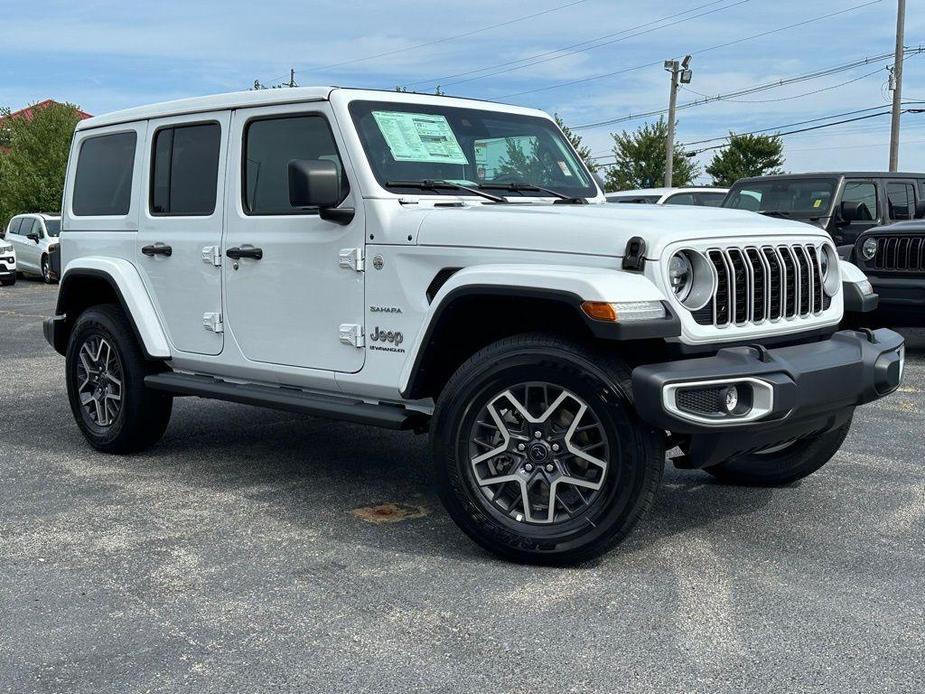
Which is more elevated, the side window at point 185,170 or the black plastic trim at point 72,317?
the side window at point 185,170

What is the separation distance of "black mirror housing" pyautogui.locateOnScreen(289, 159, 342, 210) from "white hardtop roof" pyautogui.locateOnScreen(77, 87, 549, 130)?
1.95 feet

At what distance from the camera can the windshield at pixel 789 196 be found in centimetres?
1202

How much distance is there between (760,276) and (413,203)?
1.55m

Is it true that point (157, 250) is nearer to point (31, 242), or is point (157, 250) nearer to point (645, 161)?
point (31, 242)

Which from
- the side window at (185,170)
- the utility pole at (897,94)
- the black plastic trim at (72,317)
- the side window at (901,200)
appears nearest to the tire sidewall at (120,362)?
the black plastic trim at (72,317)

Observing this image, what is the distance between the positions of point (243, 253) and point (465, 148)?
121cm

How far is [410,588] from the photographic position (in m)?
4.07

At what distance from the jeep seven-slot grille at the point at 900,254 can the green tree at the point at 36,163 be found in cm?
4246

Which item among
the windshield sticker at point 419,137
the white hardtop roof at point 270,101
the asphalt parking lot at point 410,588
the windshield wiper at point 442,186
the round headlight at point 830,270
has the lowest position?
the asphalt parking lot at point 410,588

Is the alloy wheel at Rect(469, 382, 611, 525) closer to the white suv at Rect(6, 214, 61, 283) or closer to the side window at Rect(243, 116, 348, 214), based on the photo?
the side window at Rect(243, 116, 348, 214)

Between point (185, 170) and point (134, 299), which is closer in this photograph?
point (185, 170)

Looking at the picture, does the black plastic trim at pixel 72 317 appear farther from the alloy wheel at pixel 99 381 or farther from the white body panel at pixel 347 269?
the alloy wheel at pixel 99 381

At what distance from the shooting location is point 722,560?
4.40 metres

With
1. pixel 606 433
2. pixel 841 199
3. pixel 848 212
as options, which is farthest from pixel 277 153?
pixel 841 199
